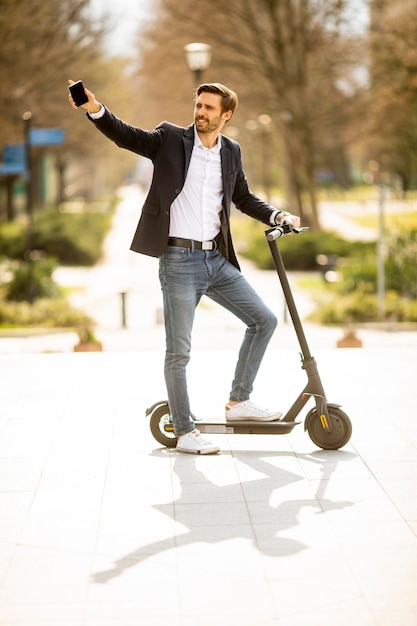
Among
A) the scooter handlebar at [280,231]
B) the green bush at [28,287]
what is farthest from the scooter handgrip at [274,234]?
the green bush at [28,287]

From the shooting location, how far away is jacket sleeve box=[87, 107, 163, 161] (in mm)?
5309

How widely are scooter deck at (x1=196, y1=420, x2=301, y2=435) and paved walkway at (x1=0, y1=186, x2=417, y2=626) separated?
96mm

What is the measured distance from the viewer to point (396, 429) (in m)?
6.27

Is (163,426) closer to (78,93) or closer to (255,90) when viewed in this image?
(78,93)

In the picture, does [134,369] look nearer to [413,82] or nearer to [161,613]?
[161,613]

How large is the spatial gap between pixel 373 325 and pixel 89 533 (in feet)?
34.8

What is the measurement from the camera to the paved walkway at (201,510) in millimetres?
3750

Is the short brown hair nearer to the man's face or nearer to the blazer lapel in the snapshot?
the man's face

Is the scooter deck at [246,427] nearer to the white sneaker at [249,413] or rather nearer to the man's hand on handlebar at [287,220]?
the white sneaker at [249,413]

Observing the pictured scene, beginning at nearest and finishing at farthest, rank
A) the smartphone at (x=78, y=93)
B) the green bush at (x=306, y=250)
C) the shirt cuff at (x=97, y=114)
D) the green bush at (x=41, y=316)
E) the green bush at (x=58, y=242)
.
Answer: the smartphone at (x=78, y=93)
the shirt cuff at (x=97, y=114)
the green bush at (x=41, y=316)
the green bush at (x=306, y=250)
the green bush at (x=58, y=242)

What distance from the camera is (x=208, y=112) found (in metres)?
5.55

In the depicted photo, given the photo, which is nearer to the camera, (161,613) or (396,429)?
(161,613)

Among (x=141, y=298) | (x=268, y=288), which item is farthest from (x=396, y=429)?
(x=268, y=288)

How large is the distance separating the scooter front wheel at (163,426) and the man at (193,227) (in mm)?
103
